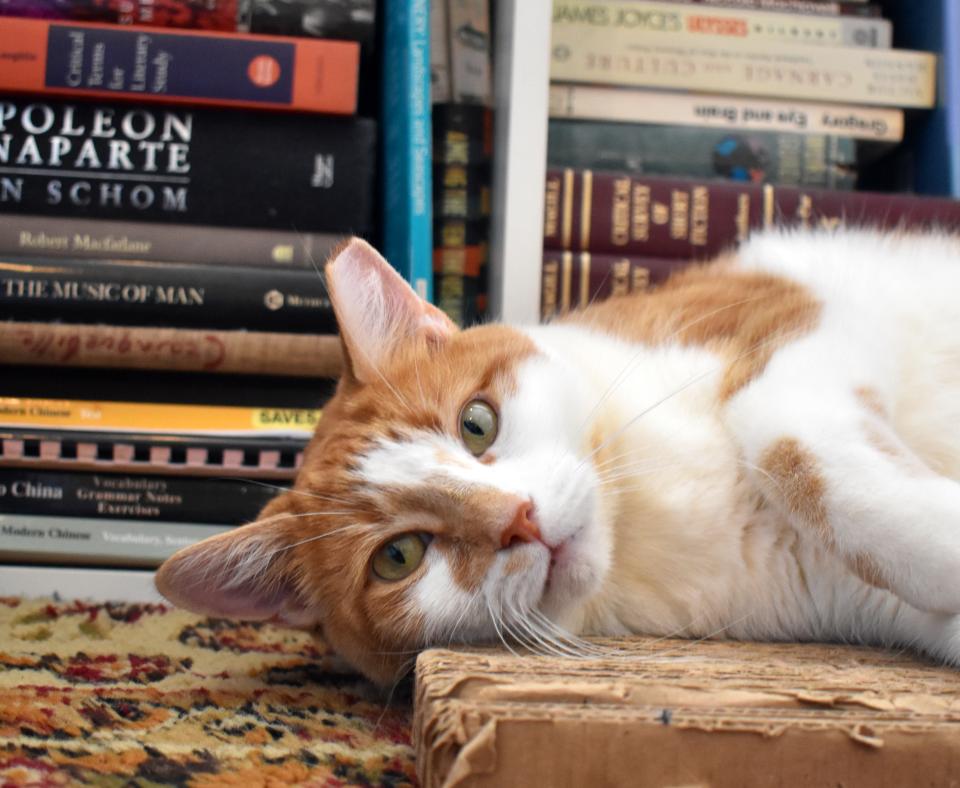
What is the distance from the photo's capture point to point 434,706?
21.1 inches

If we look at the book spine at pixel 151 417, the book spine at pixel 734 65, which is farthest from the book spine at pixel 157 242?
the book spine at pixel 734 65

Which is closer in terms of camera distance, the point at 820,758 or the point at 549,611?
the point at 820,758

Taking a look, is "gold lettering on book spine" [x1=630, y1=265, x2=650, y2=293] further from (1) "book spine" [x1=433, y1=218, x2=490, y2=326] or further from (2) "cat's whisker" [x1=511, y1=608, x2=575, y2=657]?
(2) "cat's whisker" [x1=511, y1=608, x2=575, y2=657]

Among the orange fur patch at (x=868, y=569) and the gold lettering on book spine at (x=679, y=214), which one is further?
the gold lettering on book spine at (x=679, y=214)

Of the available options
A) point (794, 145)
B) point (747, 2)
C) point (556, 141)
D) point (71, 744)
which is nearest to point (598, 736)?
point (71, 744)

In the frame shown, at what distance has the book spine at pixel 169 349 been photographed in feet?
4.31

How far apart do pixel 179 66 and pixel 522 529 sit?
993 millimetres

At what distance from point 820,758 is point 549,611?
0.35 meters

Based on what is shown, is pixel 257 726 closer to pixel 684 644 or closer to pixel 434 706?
pixel 434 706

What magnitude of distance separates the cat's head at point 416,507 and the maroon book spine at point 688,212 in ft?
1.41

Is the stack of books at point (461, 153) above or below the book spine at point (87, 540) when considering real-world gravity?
above

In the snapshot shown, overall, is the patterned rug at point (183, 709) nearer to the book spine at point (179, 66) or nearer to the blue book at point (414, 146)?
the blue book at point (414, 146)

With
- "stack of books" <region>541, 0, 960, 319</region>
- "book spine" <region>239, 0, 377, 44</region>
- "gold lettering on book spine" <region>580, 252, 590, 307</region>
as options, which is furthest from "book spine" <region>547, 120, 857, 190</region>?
"book spine" <region>239, 0, 377, 44</region>

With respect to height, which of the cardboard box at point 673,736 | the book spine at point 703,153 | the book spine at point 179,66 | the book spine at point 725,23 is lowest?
Answer: the cardboard box at point 673,736
